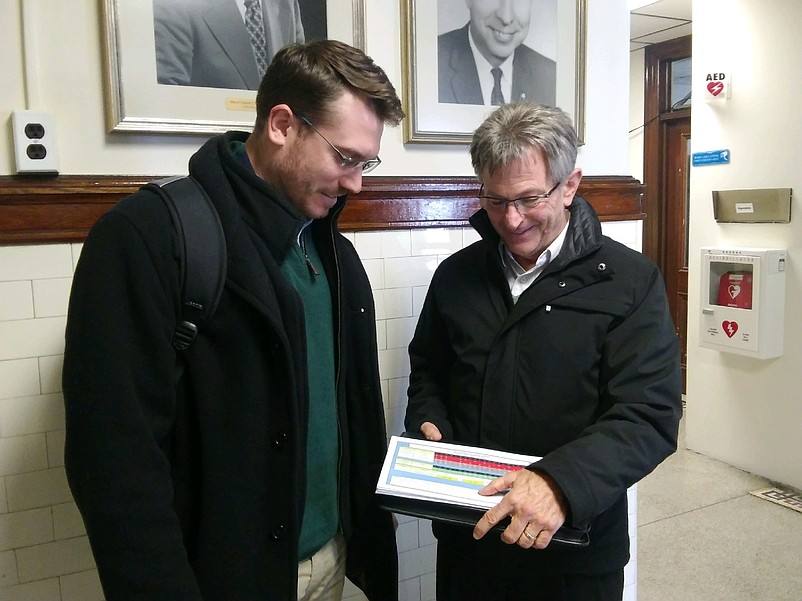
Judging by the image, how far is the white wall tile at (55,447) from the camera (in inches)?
58.4

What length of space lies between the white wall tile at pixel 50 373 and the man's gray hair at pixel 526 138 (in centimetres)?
98

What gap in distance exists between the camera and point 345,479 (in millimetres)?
1351

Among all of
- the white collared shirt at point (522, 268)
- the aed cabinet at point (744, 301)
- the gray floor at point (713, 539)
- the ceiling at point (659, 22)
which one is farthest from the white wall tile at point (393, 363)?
the ceiling at point (659, 22)

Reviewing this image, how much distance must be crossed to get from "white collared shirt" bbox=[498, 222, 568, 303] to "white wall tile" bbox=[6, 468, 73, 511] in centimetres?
105

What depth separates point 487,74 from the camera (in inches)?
76.2

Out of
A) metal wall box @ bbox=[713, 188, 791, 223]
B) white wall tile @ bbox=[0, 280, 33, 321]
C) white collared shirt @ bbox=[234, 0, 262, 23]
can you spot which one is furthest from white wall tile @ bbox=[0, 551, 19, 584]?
metal wall box @ bbox=[713, 188, 791, 223]

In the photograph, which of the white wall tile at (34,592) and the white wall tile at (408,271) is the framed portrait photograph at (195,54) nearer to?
the white wall tile at (408,271)

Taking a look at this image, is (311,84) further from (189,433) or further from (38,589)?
(38,589)

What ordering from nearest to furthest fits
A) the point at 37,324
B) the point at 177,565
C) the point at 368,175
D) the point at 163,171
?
the point at 177,565 < the point at 37,324 < the point at 163,171 < the point at 368,175

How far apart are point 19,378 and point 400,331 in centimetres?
92

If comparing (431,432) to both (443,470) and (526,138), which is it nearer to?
(443,470)

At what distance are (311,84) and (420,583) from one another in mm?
1464

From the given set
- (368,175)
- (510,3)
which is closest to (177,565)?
(368,175)

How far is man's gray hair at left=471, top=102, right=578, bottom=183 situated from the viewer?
135 centimetres
